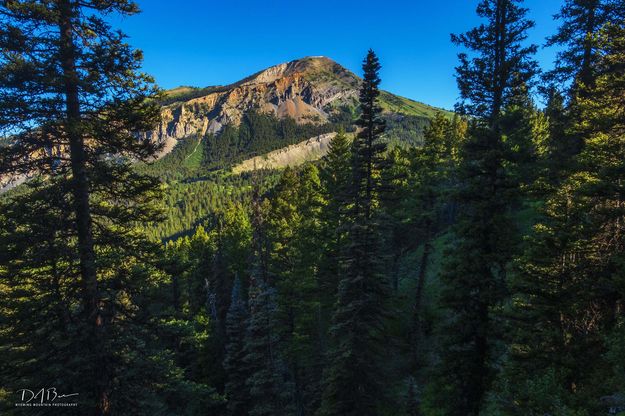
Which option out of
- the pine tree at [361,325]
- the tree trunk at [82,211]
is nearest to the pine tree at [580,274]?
the pine tree at [361,325]

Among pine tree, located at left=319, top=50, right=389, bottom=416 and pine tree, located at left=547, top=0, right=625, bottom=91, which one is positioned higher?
pine tree, located at left=547, top=0, right=625, bottom=91

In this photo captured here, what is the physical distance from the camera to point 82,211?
9.62 meters

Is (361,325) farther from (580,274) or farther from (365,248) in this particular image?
(580,274)

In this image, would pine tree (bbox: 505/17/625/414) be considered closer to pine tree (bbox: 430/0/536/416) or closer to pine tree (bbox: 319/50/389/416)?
pine tree (bbox: 430/0/536/416)

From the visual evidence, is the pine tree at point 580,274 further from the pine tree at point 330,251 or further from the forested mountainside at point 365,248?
the pine tree at point 330,251

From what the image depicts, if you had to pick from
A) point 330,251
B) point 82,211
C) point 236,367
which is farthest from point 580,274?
point 236,367

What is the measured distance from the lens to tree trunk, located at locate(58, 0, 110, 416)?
920cm

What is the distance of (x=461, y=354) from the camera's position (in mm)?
13094

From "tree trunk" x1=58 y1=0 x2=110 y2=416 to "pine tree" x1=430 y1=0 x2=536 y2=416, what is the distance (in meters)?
11.6

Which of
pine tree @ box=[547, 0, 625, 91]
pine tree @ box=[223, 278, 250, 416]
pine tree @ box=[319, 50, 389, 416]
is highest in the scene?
pine tree @ box=[547, 0, 625, 91]

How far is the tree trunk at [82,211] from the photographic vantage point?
9.20 metres

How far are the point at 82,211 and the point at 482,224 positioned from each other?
1298 cm

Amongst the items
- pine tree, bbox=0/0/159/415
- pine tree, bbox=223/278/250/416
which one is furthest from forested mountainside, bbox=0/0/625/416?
pine tree, bbox=223/278/250/416

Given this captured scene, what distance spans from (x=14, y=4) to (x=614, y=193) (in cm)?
1851
